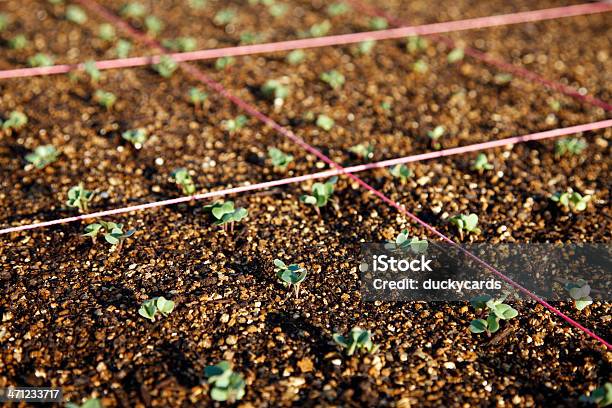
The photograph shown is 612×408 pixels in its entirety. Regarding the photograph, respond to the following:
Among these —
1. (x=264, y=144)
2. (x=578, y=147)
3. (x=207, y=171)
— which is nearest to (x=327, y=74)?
(x=264, y=144)

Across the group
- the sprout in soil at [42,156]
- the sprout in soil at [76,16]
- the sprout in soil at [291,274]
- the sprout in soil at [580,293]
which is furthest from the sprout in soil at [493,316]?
the sprout in soil at [76,16]

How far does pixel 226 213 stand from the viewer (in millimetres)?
2545

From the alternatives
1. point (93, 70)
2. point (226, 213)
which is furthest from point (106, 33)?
point (226, 213)

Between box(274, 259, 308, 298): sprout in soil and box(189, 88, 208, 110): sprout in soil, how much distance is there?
1.40 meters

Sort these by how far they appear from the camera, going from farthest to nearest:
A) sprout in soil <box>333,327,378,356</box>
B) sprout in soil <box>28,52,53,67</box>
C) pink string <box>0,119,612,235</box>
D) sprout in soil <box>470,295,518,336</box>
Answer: sprout in soil <box>28,52,53,67</box>, pink string <box>0,119,612,235</box>, sprout in soil <box>470,295,518,336</box>, sprout in soil <box>333,327,378,356</box>

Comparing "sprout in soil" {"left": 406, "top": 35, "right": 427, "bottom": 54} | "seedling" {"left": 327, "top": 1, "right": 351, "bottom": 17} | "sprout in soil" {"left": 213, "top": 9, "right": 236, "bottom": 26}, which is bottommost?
"sprout in soil" {"left": 406, "top": 35, "right": 427, "bottom": 54}

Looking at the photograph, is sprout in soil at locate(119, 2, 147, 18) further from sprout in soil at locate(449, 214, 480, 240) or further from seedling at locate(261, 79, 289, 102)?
sprout in soil at locate(449, 214, 480, 240)

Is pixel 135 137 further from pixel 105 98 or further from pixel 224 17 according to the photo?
pixel 224 17

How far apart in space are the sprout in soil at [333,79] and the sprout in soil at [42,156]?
1602 mm

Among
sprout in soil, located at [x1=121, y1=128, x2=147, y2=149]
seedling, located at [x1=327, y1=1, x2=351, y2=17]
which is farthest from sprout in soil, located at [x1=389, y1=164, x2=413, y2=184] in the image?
seedling, located at [x1=327, y1=1, x2=351, y2=17]

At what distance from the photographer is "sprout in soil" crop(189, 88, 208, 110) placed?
3.37 meters

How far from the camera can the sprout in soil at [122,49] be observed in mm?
3883

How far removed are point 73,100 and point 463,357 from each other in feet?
8.56

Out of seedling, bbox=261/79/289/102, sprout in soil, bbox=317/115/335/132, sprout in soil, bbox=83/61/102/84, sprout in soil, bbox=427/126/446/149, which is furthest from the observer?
sprout in soil, bbox=83/61/102/84
